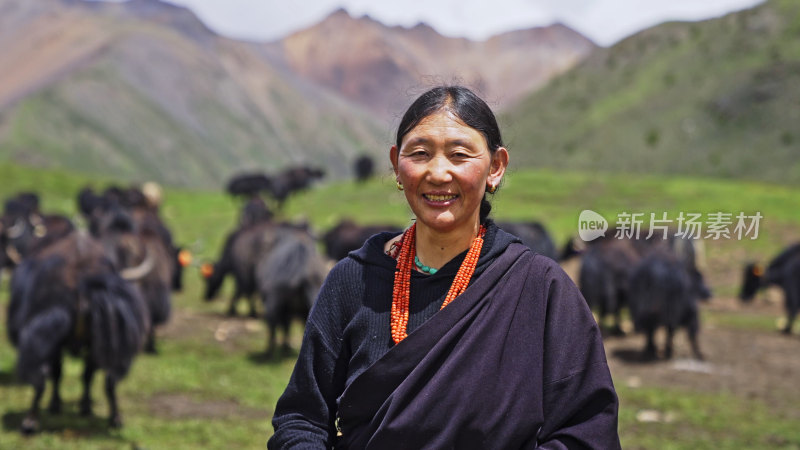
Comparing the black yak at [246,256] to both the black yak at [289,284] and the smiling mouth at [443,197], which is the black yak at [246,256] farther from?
the smiling mouth at [443,197]

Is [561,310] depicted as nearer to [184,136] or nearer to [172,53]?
[184,136]

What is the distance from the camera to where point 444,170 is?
2311mm

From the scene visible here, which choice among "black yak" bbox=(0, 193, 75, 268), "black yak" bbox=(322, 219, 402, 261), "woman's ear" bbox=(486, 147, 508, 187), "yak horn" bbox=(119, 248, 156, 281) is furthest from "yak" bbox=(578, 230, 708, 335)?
"woman's ear" bbox=(486, 147, 508, 187)

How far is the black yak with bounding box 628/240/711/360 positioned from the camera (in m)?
10.6

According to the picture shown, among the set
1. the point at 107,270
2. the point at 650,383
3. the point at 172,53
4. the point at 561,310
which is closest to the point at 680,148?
the point at 650,383

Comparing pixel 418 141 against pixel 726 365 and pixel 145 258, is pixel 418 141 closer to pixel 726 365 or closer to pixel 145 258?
pixel 145 258

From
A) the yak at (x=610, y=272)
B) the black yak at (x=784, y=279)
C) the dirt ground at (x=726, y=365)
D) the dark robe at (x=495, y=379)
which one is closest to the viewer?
the dark robe at (x=495, y=379)

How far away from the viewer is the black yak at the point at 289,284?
1023cm

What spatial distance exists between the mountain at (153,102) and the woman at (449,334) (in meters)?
67.0

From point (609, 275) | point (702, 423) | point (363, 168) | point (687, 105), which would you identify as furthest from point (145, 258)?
point (687, 105)

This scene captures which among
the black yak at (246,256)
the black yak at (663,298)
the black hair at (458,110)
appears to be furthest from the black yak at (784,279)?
the black hair at (458,110)

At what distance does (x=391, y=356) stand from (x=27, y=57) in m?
140

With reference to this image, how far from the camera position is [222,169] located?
324 ft

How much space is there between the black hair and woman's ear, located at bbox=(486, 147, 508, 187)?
0.07 feet
